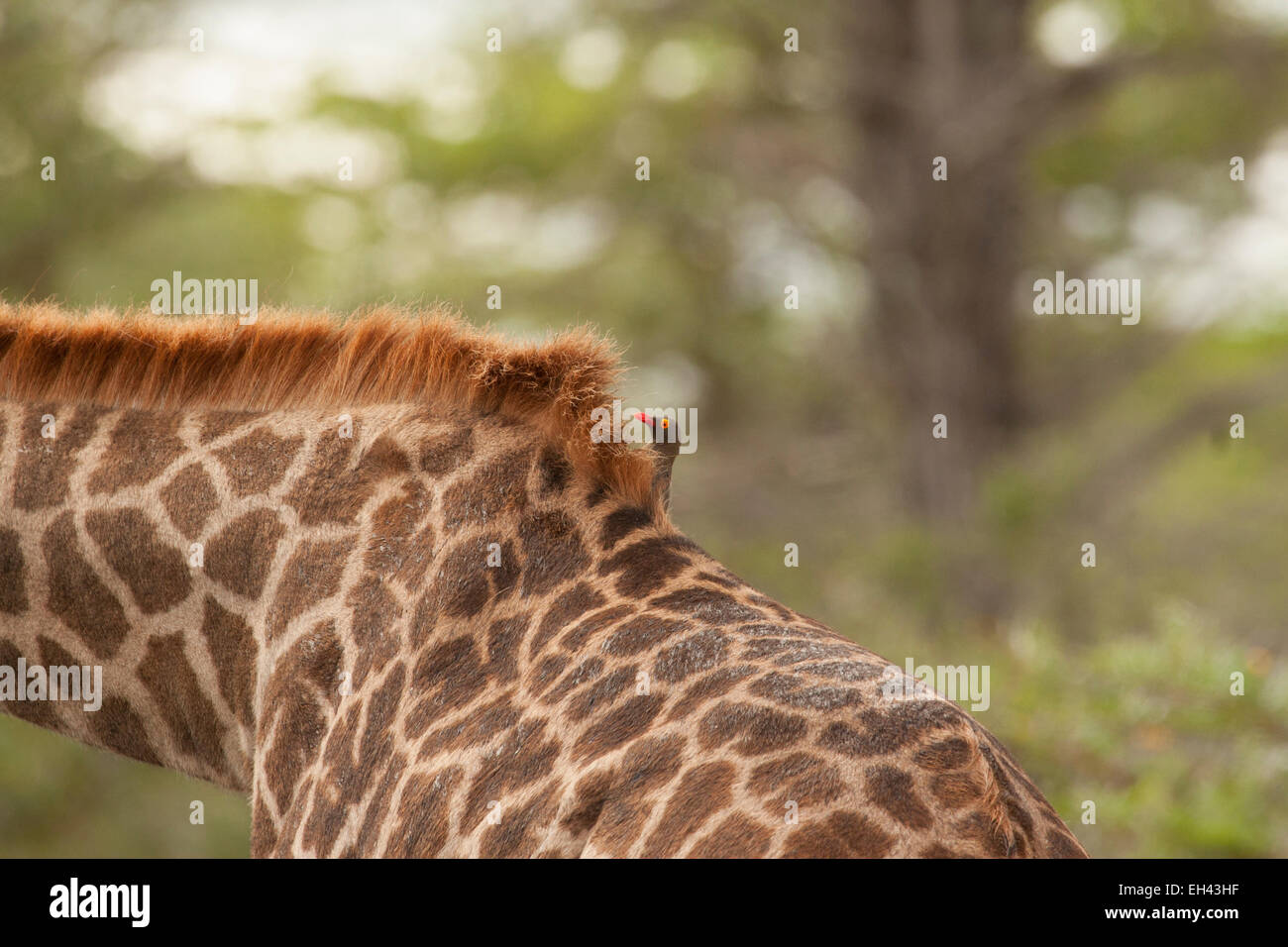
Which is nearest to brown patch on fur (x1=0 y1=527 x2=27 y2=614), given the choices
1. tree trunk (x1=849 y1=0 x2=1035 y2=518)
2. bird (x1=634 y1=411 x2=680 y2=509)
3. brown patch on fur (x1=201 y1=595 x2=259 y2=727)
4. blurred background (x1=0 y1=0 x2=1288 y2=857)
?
brown patch on fur (x1=201 y1=595 x2=259 y2=727)

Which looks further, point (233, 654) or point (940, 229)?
point (940, 229)

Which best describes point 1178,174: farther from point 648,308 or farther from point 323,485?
point 323,485

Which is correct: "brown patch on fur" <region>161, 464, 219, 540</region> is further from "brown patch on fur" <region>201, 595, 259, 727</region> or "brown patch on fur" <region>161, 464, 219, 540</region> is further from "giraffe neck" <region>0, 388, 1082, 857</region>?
"brown patch on fur" <region>201, 595, 259, 727</region>

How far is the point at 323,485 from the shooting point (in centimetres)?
310

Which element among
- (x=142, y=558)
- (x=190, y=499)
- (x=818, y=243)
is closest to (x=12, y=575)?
(x=142, y=558)

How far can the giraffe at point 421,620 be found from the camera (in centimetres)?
240

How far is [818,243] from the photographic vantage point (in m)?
12.7

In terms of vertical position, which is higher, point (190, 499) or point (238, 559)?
point (190, 499)

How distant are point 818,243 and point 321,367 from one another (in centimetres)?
985

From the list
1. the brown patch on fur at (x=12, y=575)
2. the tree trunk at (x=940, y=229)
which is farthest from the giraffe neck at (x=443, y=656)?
the tree trunk at (x=940, y=229)

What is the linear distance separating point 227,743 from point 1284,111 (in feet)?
39.0

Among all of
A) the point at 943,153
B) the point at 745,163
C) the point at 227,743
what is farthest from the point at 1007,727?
the point at 745,163

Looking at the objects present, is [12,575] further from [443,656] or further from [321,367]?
[443,656]
